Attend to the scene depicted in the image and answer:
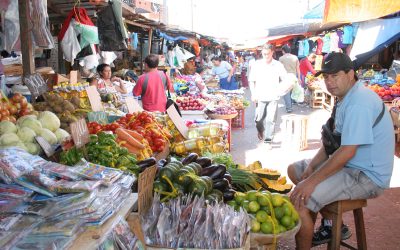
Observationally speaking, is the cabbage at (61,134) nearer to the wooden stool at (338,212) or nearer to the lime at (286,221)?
the lime at (286,221)

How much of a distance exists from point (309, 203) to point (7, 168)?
2.36m

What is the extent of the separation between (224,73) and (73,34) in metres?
9.17

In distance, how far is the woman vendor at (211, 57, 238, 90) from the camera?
14789 mm

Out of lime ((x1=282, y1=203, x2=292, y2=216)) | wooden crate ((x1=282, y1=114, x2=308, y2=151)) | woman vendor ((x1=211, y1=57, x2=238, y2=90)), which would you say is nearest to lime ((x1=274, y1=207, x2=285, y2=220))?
lime ((x1=282, y1=203, x2=292, y2=216))

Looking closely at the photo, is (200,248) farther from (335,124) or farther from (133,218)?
(335,124)

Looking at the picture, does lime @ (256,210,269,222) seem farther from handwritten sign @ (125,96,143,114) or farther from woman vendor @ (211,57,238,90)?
woman vendor @ (211,57,238,90)

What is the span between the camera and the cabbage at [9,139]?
10.2ft

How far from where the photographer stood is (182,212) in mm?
2566

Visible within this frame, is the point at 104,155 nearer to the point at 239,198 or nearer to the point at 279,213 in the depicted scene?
the point at 239,198

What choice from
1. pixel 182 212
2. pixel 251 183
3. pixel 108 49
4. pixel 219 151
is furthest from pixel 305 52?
pixel 182 212

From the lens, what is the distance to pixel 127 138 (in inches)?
159

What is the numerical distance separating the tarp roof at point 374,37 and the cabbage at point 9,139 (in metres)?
8.87

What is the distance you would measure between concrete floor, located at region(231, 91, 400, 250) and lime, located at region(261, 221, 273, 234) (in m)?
1.28

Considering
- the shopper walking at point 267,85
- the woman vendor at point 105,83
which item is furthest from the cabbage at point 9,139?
the shopper walking at point 267,85
